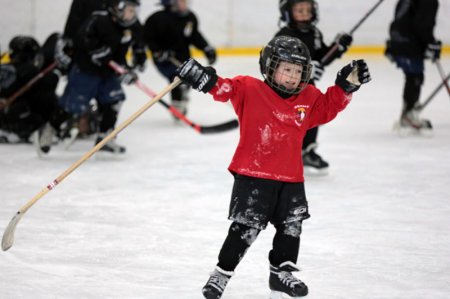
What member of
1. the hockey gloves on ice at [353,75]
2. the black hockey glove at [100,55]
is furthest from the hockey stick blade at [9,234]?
the black hockey glove at [100,55]

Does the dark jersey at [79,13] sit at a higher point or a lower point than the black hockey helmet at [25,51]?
higher

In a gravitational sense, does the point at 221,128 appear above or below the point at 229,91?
below

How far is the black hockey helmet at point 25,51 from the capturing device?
20.3 ft

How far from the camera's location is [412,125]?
6539 mm

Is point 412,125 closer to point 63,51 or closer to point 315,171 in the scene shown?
point 315,171

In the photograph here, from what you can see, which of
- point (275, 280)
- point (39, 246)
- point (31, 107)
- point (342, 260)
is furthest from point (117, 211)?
point (31, 107)

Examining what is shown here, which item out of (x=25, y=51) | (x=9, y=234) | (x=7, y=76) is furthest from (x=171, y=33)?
(x=9, y=234)

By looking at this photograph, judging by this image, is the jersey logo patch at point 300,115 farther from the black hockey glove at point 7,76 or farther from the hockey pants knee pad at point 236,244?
the black hockey glove at point 7,76

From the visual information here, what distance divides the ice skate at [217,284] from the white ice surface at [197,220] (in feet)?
0.48

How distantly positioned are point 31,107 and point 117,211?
2117 millimetres

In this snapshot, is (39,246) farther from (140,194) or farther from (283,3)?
(283,3)

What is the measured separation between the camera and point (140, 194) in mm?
4789

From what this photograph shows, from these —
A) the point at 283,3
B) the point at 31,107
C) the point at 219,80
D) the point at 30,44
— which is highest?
the point at 219,80

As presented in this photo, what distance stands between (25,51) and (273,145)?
362 cm
